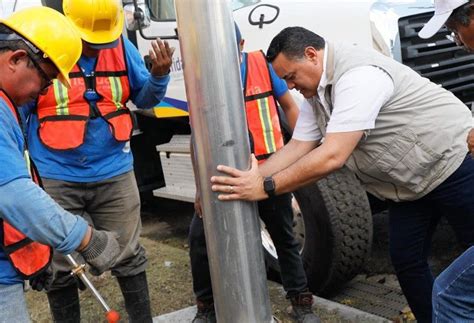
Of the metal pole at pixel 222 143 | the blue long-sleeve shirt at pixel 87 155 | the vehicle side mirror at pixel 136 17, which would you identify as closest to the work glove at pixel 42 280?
the metal pole at pixel 222 143

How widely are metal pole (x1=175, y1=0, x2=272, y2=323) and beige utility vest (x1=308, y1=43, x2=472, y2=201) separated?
2.32 feet

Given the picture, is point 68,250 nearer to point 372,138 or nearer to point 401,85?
point 372,138

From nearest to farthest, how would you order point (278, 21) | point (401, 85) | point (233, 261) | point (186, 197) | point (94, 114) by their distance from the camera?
point (233, 261) < point (401, 85) < point (94, 114) < point (278, 21) < point (186, 197)

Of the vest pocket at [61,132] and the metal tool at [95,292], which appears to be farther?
the vest pocket at [61,132]

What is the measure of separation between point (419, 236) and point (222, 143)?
1.35 meters

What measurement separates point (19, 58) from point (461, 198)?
1.99m

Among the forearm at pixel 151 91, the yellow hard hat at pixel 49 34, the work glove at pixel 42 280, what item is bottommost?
the work glove at pixel 42 280

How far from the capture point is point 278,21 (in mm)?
4254

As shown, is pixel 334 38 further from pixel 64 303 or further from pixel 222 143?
pixel 64 303

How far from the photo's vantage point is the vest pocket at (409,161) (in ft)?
8.87

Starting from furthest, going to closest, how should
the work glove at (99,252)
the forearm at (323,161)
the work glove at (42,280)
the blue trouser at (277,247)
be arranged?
the blue trouser at (277,247), the forearm at (323,161), the work glove at (42,280), the work glove at (99,252)

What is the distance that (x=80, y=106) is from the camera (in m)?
3.04

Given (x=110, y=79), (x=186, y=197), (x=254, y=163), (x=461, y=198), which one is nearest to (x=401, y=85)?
(x=461, y=198)

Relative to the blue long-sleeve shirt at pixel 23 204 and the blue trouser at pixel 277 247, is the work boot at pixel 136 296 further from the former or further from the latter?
the blue long-sleeve shirt at pixel 23 204
